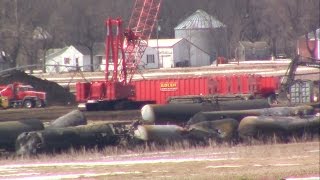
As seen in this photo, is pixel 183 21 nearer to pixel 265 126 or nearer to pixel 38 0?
pixel 38 0

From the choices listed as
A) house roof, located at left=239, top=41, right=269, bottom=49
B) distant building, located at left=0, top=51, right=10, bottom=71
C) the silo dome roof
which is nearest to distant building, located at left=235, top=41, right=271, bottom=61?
house roof, located at left=239, top=41, right=269, bottom=49

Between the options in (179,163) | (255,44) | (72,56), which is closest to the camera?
(179,163)

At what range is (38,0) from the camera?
13388 centimetres

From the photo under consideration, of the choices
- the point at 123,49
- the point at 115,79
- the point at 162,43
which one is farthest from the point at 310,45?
the point at 115,79

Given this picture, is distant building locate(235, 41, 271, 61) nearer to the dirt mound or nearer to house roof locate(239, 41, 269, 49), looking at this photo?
house roof locate(239, 41, 269, 49)

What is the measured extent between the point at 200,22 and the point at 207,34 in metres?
2.77

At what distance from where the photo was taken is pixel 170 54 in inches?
5020

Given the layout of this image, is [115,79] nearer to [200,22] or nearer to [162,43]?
[162,43]

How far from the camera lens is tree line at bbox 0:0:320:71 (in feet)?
398

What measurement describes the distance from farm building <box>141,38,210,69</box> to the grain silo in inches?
237

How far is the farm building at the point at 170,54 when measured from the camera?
411 ft

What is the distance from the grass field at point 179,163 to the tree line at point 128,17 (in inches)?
3117

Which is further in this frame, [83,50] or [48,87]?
[83,50]

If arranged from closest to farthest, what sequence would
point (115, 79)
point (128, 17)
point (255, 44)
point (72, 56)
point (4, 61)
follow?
1. point (115, 79)
2. point (4, 61)
3. point (72, 56)
4. point (128, 17)
5. point (255, 44)
